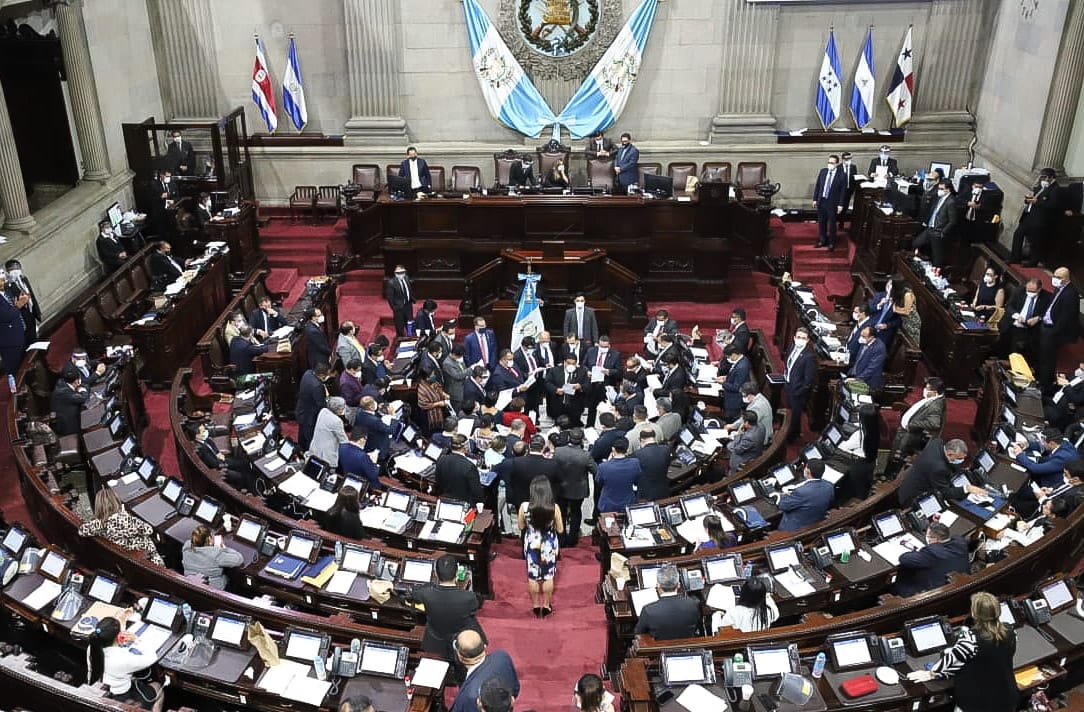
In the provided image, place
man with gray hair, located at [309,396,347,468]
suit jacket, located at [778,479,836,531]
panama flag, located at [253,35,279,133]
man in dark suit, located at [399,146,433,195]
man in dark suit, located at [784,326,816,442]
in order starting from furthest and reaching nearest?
panama flag, located at [253,35,279,133] < man in dark suit, located at [399,146,433,195] < man in dark suit, located at [784,326,816,442] < man with gray hair, located at [309,396,347,468] < suit jacket, located at [778,479,836,531]

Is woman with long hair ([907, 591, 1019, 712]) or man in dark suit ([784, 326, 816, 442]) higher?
woman with long hair ([907, 591, 1019, 712])

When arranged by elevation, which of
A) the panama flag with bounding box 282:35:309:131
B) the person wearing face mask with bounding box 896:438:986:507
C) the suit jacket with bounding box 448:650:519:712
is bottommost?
the person wearing face mask with bounding box 896:438:986:507

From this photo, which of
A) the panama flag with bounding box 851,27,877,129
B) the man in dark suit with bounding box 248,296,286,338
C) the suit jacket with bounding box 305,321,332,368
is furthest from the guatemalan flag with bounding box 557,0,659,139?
the suit jacket with bounding box 305,321,332,368

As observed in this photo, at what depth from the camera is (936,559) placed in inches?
309

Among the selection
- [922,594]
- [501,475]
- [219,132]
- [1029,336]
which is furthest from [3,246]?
[1029,336]

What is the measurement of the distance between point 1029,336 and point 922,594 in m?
6.22

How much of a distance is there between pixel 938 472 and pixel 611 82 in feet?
36.4

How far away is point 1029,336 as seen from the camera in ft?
40.9

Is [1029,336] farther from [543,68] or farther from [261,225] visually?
[261,225]

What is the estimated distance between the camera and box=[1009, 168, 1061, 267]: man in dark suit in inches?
558

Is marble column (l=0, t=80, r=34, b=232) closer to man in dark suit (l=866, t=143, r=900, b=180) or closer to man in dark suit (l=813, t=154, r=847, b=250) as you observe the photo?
man in dark suit (l=813, t=154, r=847, b=250)

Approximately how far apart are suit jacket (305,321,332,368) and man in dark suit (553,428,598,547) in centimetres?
415

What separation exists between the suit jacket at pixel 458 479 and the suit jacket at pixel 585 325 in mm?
3900

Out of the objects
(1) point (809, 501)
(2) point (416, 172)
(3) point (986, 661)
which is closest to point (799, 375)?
(1) point (809, 501)
